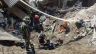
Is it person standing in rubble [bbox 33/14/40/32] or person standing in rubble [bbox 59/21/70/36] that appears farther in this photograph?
person standing in rubble [bbox 33/14/40/32]

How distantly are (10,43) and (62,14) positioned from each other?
4989 millimetres

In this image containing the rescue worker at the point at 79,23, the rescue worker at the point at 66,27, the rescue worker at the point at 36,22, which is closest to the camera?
the rescue worker at the point at 79,23

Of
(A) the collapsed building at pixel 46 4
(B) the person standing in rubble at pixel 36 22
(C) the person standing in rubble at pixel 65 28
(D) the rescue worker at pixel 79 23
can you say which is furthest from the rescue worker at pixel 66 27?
(B) the person standing in rubble at pixel 36 22

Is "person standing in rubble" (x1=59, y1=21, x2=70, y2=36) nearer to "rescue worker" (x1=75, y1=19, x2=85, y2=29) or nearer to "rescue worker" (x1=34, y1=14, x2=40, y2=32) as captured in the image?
"rescue worker" (x1=75, y1=19, x2=85, y2=29)

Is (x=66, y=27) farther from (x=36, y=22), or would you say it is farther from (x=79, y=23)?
(x=36, y=22)

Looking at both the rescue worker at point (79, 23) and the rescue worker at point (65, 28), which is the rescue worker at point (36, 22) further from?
the rescue worker at point (79, 23)

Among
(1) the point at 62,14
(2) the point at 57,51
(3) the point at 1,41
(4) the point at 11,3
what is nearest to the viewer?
(2) the point at 57,51

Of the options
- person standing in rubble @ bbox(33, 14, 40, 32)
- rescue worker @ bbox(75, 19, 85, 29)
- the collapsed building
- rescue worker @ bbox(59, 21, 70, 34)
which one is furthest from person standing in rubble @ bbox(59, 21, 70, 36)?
person standing in rubble @ bbox(33, 14, 40, 32)

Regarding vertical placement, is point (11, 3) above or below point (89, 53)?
above

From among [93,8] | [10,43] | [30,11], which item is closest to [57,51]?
[10,43]

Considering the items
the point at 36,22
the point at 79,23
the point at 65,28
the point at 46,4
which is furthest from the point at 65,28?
the point at 46,4

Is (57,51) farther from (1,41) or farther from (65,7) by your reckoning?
(65,7)

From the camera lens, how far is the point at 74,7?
14.9 metres

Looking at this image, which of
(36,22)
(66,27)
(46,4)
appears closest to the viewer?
(66,27)
